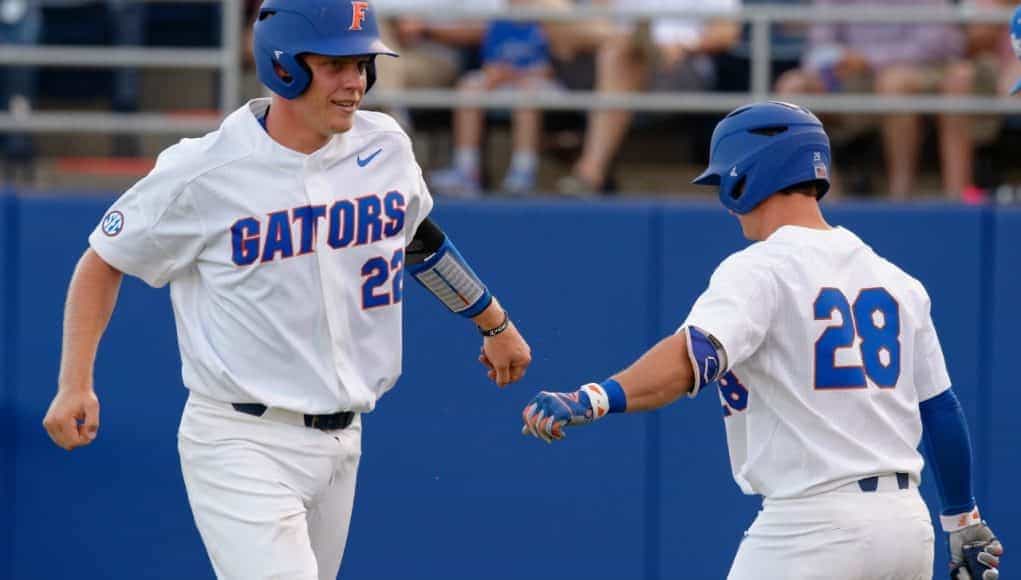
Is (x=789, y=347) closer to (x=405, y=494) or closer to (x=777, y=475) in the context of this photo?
(x=777, y=475)

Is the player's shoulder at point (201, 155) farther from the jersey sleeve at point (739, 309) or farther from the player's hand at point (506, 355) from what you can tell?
the jersey sleeve at point (739, 309)

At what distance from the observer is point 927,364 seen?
4.27m

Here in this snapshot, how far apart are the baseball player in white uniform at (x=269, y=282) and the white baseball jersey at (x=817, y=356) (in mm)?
1141

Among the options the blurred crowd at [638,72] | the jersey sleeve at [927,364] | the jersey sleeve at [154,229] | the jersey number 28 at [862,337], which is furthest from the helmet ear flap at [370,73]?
the blurred crowd at [638,72]

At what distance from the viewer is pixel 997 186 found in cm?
884

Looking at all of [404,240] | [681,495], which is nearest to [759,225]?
[404,240]

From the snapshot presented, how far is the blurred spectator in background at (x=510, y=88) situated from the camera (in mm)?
8227

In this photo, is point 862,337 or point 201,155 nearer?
point 862,337

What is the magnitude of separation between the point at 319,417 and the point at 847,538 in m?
1.53

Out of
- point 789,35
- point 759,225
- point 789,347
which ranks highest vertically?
point 789,35

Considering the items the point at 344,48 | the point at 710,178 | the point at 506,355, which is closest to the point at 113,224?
the point at 344,48

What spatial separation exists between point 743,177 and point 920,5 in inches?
185

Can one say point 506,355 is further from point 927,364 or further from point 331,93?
point 927,364

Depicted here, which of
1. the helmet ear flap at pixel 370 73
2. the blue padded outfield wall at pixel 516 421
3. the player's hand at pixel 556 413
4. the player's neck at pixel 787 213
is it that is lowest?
the blue padded outfield wall at pixel 516 421
